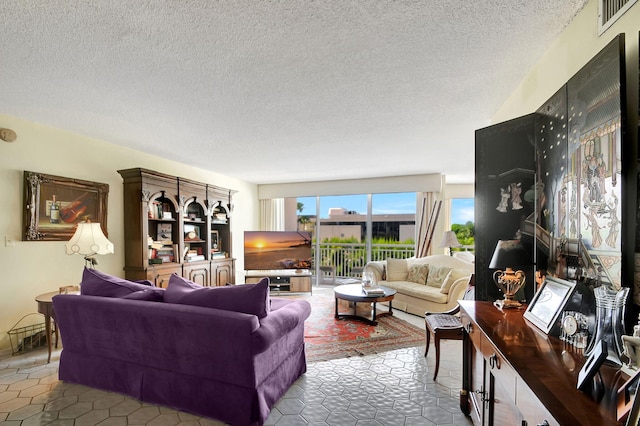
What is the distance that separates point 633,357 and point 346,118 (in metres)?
2.60

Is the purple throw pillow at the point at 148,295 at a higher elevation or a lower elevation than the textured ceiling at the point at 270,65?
lower

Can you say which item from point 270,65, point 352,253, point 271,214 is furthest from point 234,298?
point 271,214

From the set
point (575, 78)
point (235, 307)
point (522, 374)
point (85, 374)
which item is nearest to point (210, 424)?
point (235, 307)

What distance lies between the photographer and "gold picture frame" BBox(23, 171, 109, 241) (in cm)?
312

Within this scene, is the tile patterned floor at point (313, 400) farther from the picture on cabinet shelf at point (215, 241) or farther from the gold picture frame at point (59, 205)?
the picture on cabinet shelf at point (215, 241)

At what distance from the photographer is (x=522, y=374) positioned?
103cm

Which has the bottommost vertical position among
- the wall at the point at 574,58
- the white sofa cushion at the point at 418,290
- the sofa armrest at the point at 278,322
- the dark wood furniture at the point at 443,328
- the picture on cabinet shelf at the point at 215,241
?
the white sofa cushion at the point at 418,290

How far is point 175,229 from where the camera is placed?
4.58 m

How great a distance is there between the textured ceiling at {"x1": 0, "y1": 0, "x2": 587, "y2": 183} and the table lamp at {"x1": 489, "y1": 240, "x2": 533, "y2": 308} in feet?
3.94

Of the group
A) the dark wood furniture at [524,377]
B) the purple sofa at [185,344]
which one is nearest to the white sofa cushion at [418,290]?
the dark wood furniture at [524,377]

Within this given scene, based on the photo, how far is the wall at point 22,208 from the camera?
2.99 meters

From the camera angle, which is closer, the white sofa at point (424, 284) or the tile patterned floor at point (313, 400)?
the tile patterned floor at point (313, 400)

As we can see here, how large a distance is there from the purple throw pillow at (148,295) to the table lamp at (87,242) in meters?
1.23

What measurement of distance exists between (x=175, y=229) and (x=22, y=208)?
1.73m
